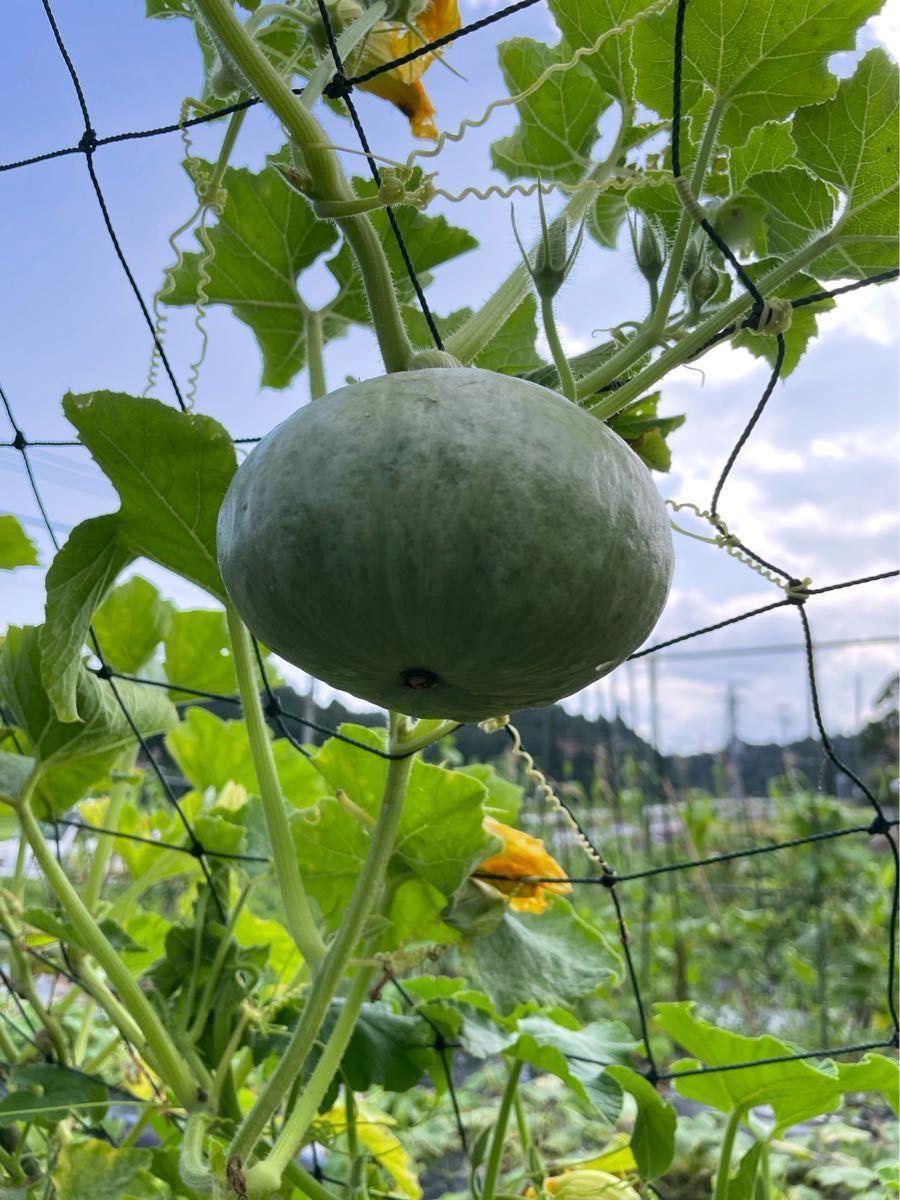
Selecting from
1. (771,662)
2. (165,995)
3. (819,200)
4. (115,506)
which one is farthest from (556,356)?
(771,662)

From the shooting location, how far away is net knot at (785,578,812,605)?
67cm

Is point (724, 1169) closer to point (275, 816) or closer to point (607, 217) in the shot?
point (275, 816)

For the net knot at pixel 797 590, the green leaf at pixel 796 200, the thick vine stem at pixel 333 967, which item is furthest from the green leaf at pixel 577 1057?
the green leaf at pixel 796 200

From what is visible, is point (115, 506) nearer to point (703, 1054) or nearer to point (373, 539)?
point (373, 539)

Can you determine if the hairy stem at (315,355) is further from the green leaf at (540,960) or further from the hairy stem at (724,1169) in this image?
the hairy stem at (724,1169)

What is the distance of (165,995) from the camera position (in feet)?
2.37

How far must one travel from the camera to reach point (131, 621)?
2.92 ft

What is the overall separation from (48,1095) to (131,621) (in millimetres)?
390

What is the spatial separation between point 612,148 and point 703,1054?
67cm

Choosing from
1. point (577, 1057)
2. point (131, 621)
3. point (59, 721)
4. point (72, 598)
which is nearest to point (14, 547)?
point (131, 621)

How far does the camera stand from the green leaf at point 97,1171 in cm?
65

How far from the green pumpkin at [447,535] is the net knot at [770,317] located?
17 centimetres

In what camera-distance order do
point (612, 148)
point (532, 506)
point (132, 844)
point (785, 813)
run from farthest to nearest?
point (785, 813) → point (132, 844) → point (612, 148) → point (532, 506)

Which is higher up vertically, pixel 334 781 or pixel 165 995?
pixel 334 781
